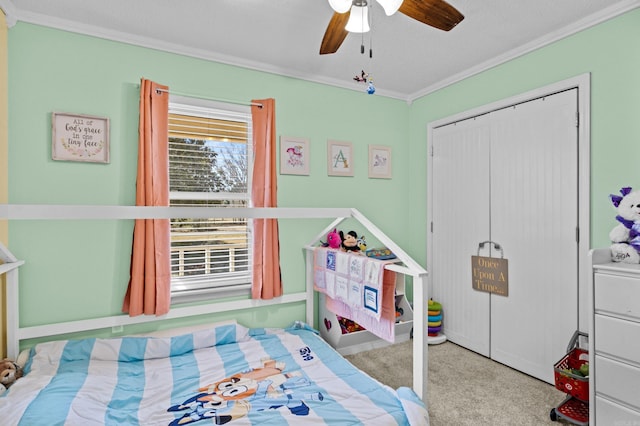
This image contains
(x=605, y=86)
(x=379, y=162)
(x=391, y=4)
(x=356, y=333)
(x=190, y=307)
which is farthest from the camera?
(x=379, y=162)

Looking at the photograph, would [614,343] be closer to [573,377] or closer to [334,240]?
[573,377]

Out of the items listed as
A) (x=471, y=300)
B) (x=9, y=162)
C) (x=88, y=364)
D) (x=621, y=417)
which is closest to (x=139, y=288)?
(x=88, y=364)

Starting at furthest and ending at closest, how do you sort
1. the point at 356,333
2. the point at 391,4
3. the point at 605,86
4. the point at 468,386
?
1. the point at 356,333
2. the point at 468,386
3. the point at 605,86
4. the point at 391,4

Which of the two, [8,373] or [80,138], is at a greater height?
[80,138]

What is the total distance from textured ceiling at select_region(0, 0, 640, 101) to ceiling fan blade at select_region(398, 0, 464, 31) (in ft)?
1.59

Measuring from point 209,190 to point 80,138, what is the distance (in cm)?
89

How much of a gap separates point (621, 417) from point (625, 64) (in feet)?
6.47

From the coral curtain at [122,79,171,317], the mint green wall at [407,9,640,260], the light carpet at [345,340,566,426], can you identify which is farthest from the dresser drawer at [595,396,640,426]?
the coral curtain at [122,79,171,317]

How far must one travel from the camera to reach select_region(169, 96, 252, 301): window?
2570 mm

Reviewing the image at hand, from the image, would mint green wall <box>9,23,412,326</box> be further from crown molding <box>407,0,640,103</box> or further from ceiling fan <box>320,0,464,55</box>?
crown molding <box>407,0,640,103</box>

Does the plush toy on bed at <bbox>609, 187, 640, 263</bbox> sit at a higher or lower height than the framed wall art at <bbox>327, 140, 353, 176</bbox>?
lower

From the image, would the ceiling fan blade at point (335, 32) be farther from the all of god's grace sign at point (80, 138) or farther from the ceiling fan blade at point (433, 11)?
the all of god's grace sign at point (80, 138)

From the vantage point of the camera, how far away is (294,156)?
2943 millimetres

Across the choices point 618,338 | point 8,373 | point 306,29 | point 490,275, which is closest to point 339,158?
point 306,29
